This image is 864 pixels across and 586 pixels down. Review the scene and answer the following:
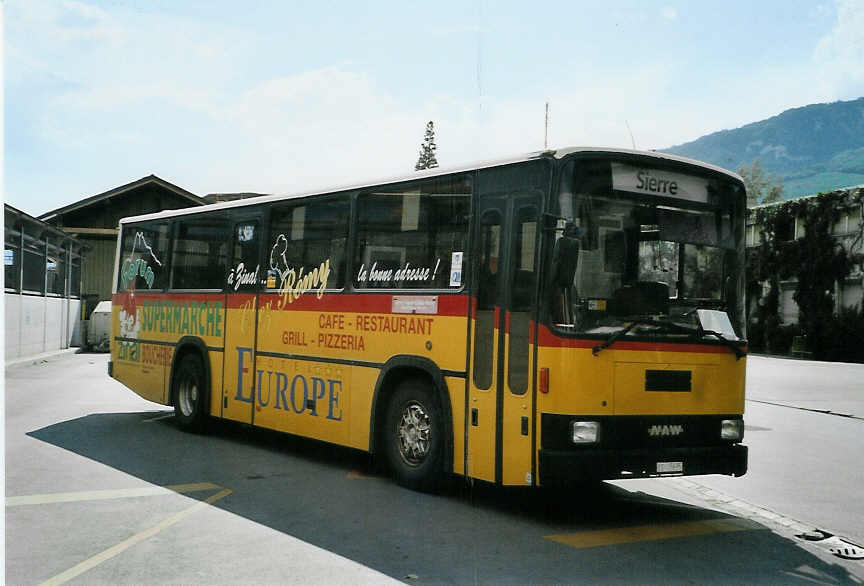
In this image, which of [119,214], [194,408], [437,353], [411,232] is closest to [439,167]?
[411,232]

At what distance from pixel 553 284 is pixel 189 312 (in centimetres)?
739

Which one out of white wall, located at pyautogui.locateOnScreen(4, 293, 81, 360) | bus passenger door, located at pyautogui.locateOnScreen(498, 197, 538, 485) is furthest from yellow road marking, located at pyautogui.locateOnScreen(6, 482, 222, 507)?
white wall, located at pyautogui.locateOnScreen(4, 293, 81, 360)

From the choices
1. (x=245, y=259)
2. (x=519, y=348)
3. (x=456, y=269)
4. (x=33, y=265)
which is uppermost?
(x=33, y=265)

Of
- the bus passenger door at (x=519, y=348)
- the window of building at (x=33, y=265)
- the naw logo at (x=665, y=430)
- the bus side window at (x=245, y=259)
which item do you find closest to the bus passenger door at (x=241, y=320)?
the bus side window at (x=245, y=259)

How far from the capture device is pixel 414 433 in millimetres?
9250

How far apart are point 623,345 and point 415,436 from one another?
246 centimetres

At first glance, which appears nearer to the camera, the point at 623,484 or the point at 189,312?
the point at 623,484

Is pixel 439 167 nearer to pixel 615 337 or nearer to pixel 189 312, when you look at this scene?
pixel 615 337

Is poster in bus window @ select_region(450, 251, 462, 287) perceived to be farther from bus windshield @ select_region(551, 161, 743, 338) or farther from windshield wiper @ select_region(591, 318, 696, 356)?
windshield wiper @ select_region(591, 318, 696, 356)

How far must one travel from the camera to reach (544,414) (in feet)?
25.1

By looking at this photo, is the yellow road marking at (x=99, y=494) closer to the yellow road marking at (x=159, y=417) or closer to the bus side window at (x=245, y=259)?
the bus side window at (x=245, y=259)

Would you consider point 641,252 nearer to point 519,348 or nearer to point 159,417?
point 519,348

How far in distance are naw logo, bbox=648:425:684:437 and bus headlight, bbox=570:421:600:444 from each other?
22.1 inches

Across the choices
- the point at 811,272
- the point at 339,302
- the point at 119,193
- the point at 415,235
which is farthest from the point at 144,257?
the point at 811,272
